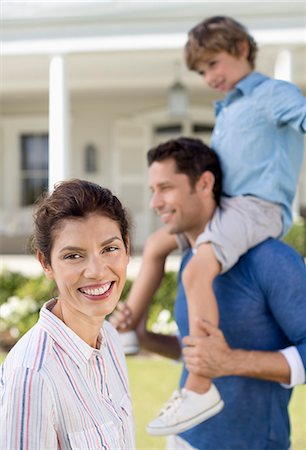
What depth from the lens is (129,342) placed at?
2.71 m

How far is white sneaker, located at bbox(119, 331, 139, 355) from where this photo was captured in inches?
106

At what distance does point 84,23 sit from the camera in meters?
7.26

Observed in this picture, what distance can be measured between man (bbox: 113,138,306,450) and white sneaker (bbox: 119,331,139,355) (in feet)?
0.77

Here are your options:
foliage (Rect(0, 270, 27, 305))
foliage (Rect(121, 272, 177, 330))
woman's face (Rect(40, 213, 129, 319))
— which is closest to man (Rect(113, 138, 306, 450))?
woman's face (Rect(40, 213, 129, 319))

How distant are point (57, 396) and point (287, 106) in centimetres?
151

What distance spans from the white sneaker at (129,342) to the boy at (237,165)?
0.34m

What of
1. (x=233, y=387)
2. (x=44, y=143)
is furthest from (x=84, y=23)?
(x=233, y=387)

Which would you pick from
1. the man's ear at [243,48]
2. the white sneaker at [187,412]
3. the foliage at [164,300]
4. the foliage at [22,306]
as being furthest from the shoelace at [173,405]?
the foliage at [22,306]

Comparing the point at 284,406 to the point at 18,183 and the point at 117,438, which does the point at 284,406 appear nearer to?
the point at 117,438

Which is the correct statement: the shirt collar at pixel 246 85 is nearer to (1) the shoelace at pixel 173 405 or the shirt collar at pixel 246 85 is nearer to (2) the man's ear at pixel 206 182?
(2) the man's ear at pixel 206 182

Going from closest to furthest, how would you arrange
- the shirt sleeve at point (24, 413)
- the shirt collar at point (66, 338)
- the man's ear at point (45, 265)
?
the shirt sleeve at point (24, 413) → the shirt collar at point (66, 338) → the man's ear at point (45, 265)

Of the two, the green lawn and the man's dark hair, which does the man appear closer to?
the man's dark hair

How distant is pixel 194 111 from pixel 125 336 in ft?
28.7

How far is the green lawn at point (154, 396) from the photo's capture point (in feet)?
14.7
